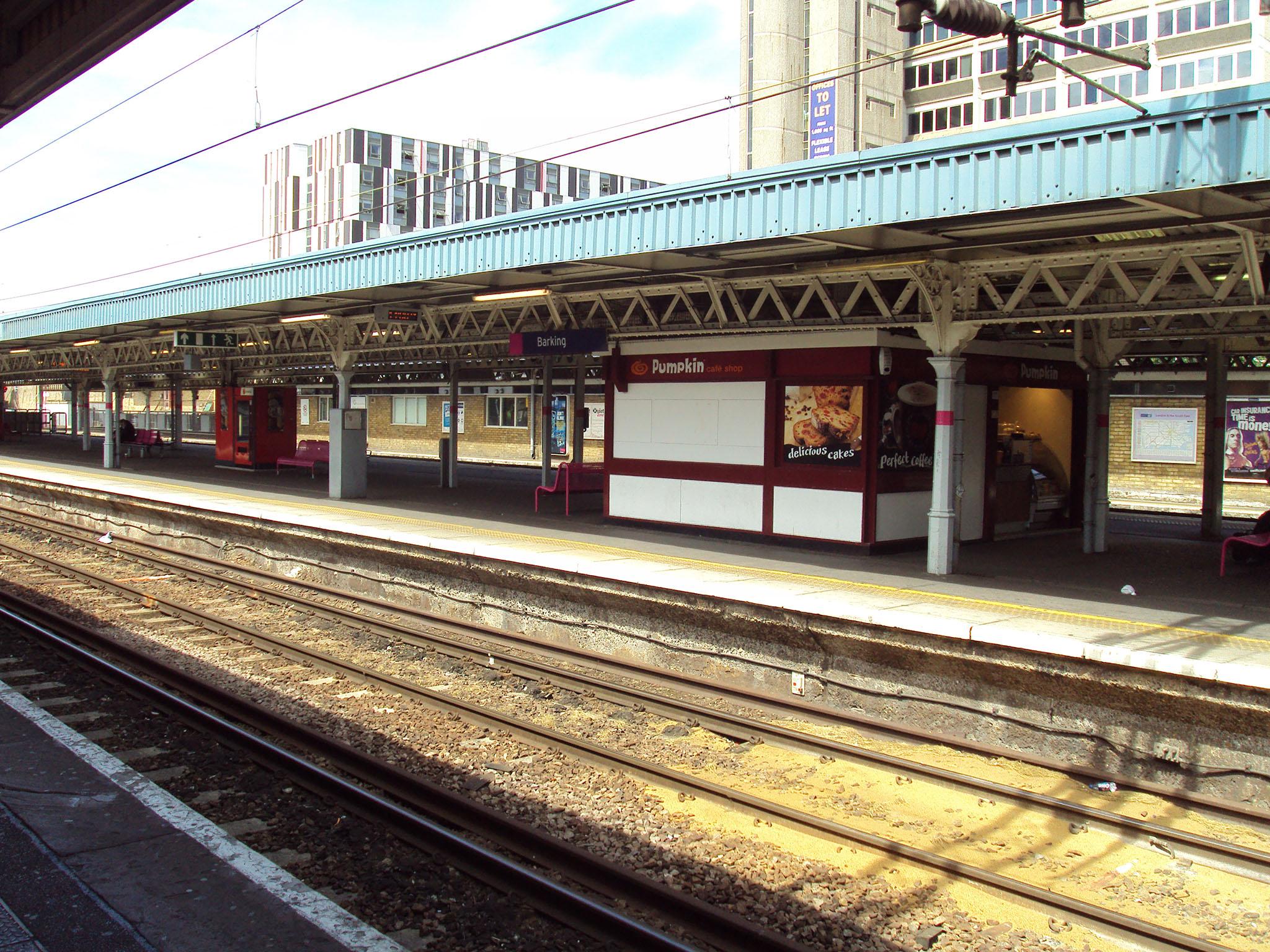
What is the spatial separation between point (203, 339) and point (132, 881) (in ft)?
66.1

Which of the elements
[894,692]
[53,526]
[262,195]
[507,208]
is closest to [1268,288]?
[894,692]

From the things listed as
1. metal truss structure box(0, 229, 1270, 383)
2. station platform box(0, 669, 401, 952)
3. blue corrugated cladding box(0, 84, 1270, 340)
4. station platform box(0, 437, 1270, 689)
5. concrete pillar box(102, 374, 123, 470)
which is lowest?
station platform box(0, 669, 401, 952)

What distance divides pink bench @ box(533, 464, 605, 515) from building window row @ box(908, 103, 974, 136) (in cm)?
4864

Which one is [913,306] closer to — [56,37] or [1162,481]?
[56,37]

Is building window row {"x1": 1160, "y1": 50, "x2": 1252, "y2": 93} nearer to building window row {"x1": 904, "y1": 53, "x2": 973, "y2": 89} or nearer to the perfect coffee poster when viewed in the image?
building window row {"x1": 904, "y1": 53, "x2": 973, "y2": 89}

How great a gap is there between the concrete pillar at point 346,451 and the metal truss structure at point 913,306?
3.40 feet

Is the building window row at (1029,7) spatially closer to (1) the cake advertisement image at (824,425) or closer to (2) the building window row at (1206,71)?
(2) the building window row at (1206,71)

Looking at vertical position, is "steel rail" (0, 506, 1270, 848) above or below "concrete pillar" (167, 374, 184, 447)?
below

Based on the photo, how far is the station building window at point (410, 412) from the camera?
45.1m

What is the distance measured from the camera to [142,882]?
485cm

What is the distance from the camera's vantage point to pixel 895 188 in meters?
9.31

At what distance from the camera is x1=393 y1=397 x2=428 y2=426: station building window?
45062 millimetres

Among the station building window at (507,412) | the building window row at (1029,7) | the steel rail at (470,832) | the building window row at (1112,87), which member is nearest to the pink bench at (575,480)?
the steel rail at (470,832)

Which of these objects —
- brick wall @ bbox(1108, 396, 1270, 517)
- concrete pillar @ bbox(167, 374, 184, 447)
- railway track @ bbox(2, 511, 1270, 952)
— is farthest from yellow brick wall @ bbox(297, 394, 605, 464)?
railway track @ bbox(2, 511, 1270, 952)
